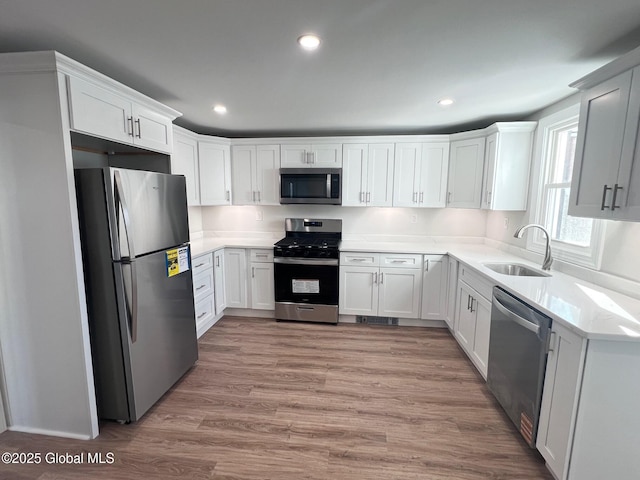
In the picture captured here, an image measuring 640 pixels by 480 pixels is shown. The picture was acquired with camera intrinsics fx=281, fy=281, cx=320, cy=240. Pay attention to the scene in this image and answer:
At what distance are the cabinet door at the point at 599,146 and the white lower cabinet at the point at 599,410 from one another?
75 cm

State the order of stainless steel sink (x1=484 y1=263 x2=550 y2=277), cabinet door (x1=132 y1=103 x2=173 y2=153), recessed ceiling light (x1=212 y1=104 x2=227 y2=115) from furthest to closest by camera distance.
→ 1. recessed ceiling light (x1=212 y1=104 x2=227 y2=115)
2. stainless steel sink (x1=484 y1=263 x2=550 y2=277)
3. cabinet door (x1=132 y1=103 x2=173 y2=153)

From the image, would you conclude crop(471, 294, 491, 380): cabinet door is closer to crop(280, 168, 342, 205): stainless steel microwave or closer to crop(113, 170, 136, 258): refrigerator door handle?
crop(280, 168, 342, 205): stainless steel microwave

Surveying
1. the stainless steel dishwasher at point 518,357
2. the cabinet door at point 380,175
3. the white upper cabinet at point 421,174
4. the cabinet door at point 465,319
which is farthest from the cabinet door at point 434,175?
the stainless steel dishwasher at point 518,357

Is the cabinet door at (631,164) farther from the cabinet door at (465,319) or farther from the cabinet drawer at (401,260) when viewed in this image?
the cabinet drawer at (401,260)

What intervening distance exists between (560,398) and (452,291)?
1.65 m

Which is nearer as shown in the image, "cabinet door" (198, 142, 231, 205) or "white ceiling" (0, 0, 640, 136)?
"white ceiling" (0, 0, 640, 136)

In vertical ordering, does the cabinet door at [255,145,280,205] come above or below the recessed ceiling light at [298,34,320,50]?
below

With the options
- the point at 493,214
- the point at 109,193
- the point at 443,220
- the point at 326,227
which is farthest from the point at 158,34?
the point at 493,214

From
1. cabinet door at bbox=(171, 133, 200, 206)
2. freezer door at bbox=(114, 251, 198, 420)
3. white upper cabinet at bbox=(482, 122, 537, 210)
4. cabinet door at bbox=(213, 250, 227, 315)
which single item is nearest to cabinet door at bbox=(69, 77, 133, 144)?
freezer door at bbox=(114, 251, 198, 420)

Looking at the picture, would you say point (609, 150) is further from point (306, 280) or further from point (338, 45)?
point (306, 280)

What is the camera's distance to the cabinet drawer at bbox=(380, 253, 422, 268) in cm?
322

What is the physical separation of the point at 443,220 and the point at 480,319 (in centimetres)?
166

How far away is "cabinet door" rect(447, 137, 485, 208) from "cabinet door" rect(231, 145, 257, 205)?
2.45 meters

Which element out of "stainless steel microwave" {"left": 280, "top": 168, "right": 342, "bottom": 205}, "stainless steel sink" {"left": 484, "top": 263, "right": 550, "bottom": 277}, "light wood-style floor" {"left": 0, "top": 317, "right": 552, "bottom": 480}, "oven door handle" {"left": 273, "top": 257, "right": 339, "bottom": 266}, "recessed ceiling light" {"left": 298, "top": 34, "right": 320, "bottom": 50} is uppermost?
"recessed ceiling light" {"left": 298, "top": 34, "right": 320, "bottom": 50}
